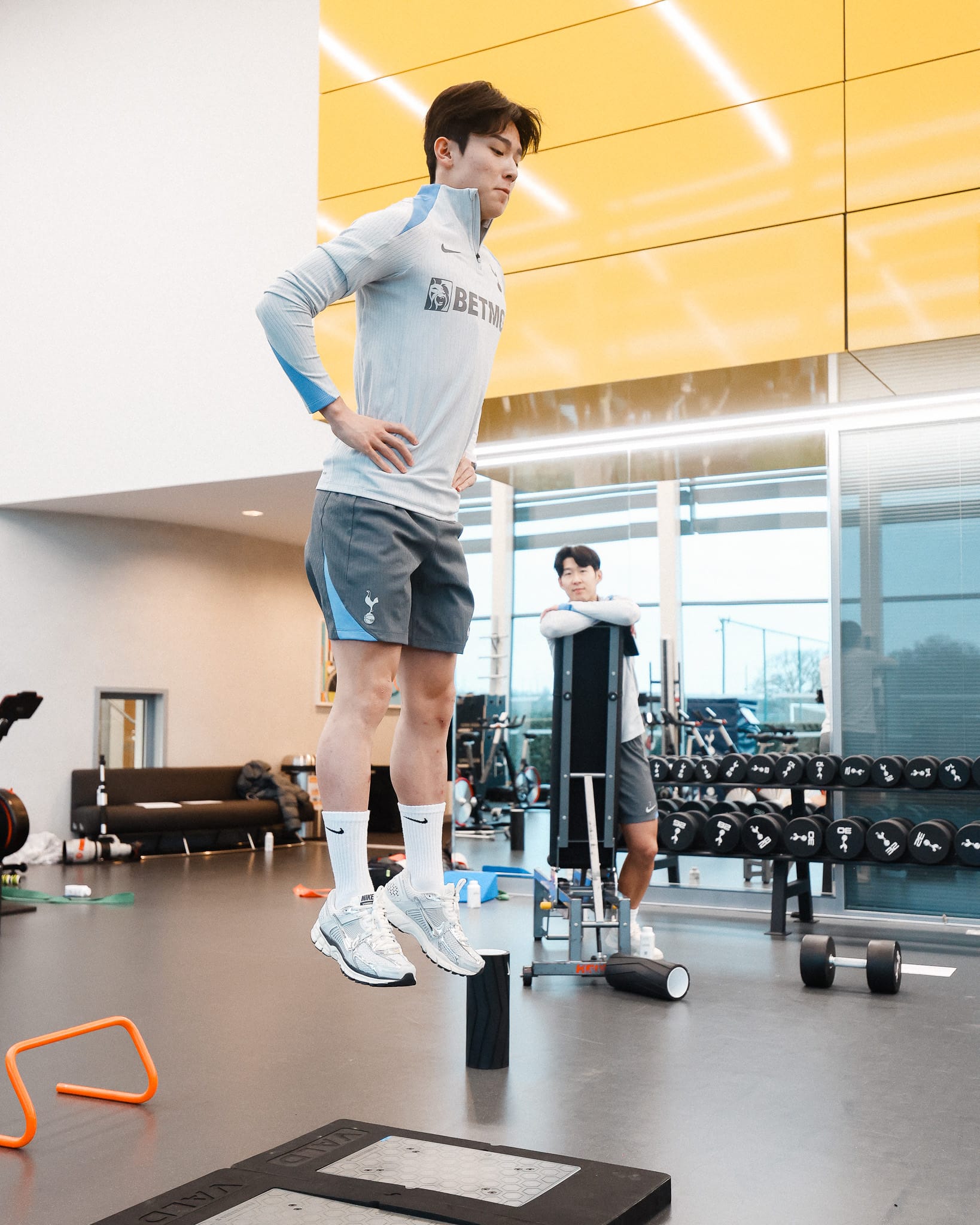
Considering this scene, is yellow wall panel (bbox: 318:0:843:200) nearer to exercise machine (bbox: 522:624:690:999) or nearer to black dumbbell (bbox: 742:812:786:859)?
exercise machine (bbox: 522:624:690:999)

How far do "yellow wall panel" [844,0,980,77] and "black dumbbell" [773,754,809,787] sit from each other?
3095 millimetres

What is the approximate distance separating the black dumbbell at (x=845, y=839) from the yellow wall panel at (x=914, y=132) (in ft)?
8.93

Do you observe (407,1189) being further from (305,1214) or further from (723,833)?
(723,833)

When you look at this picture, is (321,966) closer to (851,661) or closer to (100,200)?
(851,661)

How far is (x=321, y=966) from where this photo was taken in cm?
451

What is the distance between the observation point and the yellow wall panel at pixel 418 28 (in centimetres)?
593

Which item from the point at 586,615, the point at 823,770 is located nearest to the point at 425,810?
the point at 586,615

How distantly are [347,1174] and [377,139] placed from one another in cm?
564

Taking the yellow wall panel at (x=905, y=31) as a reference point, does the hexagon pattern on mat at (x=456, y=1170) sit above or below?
below

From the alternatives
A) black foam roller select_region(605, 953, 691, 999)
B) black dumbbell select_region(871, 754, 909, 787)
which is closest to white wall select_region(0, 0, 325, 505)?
black dumbbell select_region(871, 754, 909, 787)

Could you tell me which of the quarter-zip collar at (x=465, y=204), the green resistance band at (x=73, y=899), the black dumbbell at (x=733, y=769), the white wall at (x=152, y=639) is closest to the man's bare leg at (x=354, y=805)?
the quarter-zip collar at (x=465, y=204)

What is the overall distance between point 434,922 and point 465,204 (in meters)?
0.93

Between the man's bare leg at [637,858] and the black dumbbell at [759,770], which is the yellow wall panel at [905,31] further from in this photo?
the man's bare leg at [637,858]

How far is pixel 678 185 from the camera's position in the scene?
18.3ft
